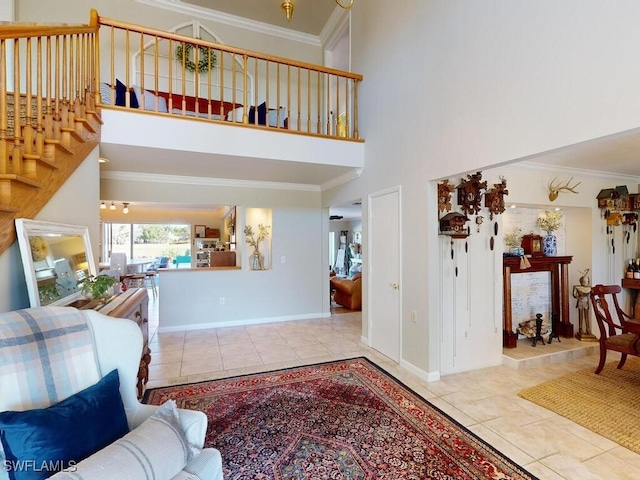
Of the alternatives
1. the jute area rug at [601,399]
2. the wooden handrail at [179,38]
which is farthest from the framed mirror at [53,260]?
the jute area rug at [601,399]

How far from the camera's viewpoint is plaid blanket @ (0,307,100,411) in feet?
3.66

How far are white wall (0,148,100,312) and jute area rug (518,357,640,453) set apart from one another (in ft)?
13.4

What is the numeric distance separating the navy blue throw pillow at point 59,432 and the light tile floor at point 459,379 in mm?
2232

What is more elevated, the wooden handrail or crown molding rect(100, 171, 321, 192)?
the wooden handrail

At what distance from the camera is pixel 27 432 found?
0.99 metres

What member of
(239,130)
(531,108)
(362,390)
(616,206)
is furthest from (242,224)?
(616,206)

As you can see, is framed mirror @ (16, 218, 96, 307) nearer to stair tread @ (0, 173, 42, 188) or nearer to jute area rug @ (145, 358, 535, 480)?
stair tread @ (0, 173, 42, 188)

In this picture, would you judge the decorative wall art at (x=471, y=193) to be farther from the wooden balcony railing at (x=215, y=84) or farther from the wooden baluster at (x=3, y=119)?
the wooden baluster at (x=3, y=119)

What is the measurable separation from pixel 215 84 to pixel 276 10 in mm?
1645

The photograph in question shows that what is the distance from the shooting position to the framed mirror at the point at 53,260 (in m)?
1.82

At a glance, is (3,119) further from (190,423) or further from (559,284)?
(559,284)

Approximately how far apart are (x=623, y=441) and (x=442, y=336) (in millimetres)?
1505

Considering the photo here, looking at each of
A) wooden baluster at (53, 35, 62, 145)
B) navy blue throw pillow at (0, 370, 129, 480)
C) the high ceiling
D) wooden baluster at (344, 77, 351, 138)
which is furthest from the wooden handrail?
navy blue throw pillow at (0, 370, 129, 480)

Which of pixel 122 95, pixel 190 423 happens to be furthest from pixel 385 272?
pixel 122 95
